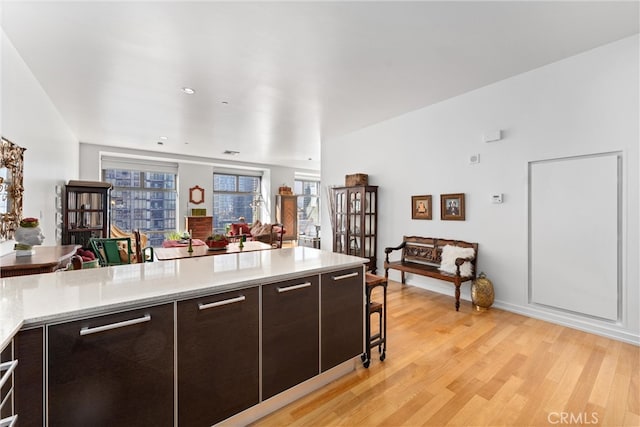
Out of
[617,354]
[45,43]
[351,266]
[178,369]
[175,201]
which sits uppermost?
[45,43]

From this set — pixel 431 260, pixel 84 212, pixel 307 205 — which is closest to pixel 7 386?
pixel 431 260

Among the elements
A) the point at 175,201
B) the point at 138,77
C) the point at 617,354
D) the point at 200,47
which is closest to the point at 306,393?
the point at 617,354

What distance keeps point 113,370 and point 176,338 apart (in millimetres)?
254

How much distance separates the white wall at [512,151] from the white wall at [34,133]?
470 cm

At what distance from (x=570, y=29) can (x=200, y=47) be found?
3389mm

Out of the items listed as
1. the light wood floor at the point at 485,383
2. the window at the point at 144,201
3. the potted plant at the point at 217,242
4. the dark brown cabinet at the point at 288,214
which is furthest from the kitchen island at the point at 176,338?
the dark brown cabinet at the point at 288,214

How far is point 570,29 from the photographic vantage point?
250 centimetres

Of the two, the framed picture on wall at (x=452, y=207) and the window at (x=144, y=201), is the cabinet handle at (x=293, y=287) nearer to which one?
the framed picture on wall at (x=452, y=207)

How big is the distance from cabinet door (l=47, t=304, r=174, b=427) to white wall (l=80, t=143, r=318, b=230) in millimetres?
7364

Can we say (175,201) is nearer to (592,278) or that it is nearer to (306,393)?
(306,393)

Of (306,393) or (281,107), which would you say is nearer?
(306,393)

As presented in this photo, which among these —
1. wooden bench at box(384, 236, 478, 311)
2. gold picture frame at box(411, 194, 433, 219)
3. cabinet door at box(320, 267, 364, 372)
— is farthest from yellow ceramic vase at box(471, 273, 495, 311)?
cabinet door at box(320, 267, 364, 372)

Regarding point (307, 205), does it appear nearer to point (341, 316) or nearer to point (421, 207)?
point (421, 207)

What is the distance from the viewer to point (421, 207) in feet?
14.6
